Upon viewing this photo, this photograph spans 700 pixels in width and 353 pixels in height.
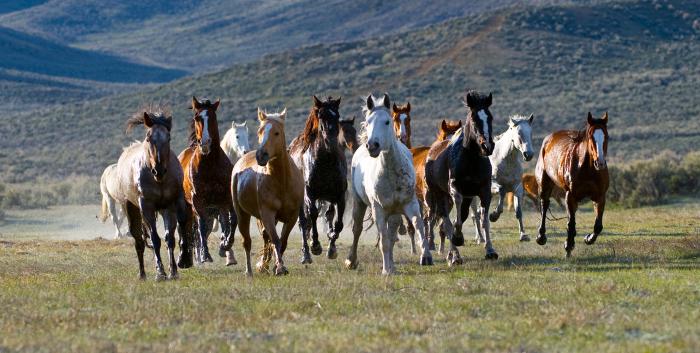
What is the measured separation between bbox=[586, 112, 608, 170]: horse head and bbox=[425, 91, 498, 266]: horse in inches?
49.9

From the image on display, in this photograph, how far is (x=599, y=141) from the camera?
1480cm

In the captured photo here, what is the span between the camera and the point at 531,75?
242ft

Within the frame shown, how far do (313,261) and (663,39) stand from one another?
6966cm

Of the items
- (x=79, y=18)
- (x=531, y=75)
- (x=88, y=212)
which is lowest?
(x=88, y=212)

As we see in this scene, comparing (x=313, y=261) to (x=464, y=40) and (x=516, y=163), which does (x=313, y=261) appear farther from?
(x=464, y=40)

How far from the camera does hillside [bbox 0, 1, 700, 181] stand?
6053 cm

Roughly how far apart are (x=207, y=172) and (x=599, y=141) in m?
4.93

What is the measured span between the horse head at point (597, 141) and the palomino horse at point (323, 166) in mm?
3164

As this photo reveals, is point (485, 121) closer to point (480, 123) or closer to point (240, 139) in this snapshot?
point (480, 123)

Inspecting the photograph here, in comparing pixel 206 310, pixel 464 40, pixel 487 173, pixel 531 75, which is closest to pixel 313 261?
pixel 487 173

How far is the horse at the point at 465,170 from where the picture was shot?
1453cm

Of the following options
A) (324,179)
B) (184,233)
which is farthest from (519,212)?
(184,233)

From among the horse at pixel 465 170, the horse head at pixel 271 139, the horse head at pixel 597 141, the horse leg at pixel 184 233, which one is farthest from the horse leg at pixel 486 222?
the horse leg at pixel 184 233

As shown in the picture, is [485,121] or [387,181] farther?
[485,121]
